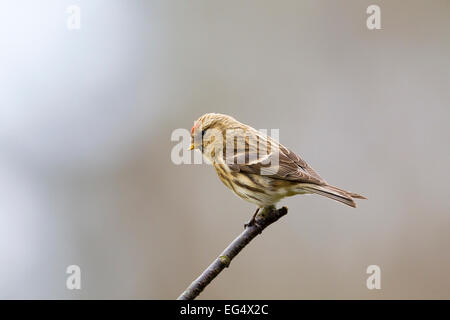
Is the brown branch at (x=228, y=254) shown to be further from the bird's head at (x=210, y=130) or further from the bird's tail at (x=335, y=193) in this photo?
the bird's head at (x=210, y=130)

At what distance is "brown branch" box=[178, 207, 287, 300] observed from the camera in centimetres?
143

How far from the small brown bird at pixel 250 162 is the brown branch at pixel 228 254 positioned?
0.90ft

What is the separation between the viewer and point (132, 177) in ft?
20.1

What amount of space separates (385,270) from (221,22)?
3.64 meters

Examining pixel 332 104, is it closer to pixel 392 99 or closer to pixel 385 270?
pixel 392 99

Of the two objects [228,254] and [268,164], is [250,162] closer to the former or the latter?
[268,164]

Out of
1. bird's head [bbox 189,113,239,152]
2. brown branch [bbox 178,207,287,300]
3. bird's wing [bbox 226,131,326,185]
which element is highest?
bird's head [bbox 189,113,239,152]

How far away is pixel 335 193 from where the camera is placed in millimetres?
2125

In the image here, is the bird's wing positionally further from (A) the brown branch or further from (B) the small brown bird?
(A) the brown branch

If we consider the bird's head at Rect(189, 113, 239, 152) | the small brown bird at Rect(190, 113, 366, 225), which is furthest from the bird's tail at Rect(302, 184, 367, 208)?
the bird's head at Rect(189, 113, 239, 152)

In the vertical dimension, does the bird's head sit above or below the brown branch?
above

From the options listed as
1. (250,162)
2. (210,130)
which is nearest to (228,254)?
(250,162)

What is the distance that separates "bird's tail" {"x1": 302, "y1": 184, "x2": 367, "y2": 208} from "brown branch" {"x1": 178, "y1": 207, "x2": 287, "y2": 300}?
0.77 ft

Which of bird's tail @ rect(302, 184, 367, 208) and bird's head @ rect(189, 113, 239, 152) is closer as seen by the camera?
bird's tail @ rect(302, 184, 367, 208)
